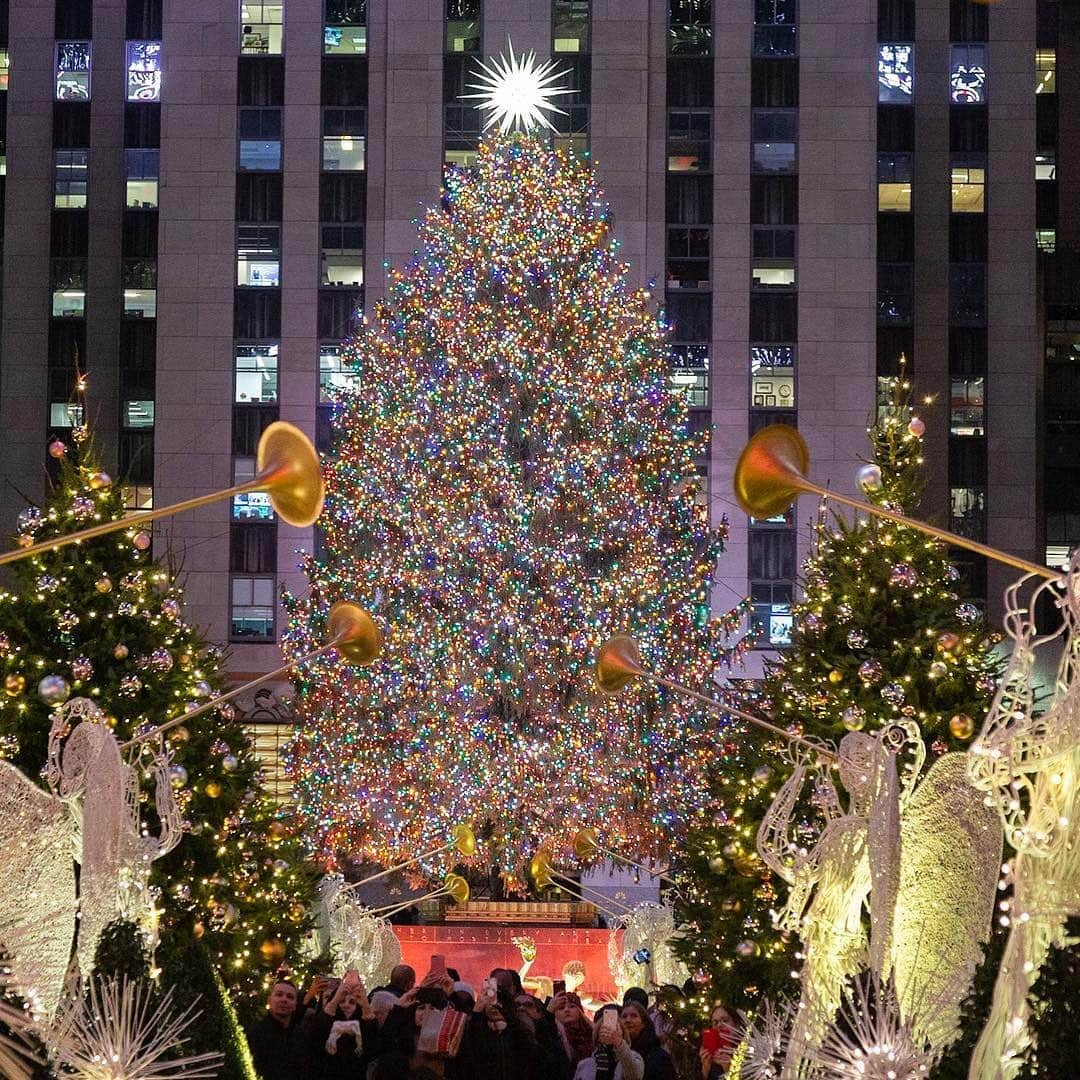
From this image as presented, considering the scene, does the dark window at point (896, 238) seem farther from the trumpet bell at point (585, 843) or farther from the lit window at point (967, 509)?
the trumpet bell at point (585, 843)

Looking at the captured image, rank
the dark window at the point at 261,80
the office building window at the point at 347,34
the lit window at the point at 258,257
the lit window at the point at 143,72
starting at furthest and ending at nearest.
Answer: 1. the lit window at the point at 143,72
2. the office building window at the point at 347,34
3. the dark window at the point at 261,80
4. the lit window at the point at 258,257

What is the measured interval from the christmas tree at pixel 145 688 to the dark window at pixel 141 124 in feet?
92.0

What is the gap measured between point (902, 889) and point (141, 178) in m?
37.9

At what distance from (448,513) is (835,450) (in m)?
13.6

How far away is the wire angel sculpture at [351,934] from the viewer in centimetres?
2374

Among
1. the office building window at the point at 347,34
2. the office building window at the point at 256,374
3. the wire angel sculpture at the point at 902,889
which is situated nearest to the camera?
the wire angel sculpture at the point at 902,889

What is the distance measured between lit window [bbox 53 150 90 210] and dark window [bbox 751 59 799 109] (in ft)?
46.3

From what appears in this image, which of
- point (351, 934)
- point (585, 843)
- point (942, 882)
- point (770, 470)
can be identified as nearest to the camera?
point (770, 470)

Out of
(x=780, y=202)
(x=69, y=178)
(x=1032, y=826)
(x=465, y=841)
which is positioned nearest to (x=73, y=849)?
(x=1032, y=826)

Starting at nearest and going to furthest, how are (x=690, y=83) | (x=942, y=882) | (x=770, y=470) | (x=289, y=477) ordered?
(x=770, y=470)
(x=289, y=477)
(x=942, y=882)
(x=690, y=83)

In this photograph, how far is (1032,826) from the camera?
23.3ft

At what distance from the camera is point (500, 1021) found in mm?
14984

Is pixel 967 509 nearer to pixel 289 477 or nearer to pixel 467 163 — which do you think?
pixel 467 163

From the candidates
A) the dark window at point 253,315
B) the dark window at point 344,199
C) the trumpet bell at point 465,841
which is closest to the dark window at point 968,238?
the dark window at point 344,199
